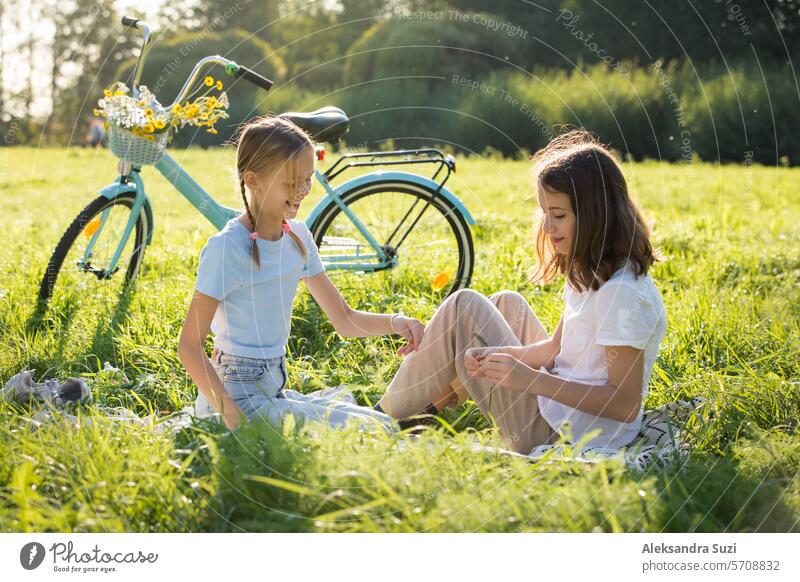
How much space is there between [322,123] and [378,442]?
183 cm

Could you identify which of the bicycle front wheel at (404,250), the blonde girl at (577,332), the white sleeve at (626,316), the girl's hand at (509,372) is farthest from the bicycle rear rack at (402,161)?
the white sleeve at (626,316)

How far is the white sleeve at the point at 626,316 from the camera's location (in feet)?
7.75

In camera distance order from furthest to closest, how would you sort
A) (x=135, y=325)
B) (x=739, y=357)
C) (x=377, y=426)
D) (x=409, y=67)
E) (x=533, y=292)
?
(x=409, y=67), (x=533, y=292), (x=135, y=325), (x=739, y=357), (x=377, y=426)

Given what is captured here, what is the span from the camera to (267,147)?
96.7 inches

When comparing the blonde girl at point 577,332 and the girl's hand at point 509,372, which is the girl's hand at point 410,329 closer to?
the blonde girl at point 577,332

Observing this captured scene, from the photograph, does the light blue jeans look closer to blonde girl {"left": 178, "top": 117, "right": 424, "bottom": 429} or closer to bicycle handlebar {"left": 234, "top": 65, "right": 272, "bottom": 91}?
blonde girl {"left": 178, "top": 117, "right": 424, "bottom": 429}

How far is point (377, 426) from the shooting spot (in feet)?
8.07

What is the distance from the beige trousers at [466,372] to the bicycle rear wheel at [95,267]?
1.67 metres

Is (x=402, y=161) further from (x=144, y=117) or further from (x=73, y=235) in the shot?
(x=73, y=235)

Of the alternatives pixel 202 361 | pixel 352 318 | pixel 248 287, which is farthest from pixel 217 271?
pixel 352 318

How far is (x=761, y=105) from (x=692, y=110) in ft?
3.01

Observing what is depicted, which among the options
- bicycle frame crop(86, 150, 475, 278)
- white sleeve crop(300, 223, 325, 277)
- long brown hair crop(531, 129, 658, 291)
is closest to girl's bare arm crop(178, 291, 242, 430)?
white sleeve crop(300, 223, 325, 277)
